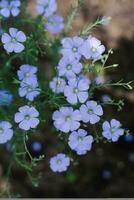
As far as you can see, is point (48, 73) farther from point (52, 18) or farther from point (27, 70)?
point (27, 70)

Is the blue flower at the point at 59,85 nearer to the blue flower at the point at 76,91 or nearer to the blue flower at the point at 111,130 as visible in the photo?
the blue flower at the point at 76,91

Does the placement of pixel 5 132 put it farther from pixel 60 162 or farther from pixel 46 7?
pixel 46 7

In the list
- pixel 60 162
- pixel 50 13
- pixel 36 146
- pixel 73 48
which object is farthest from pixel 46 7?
pixel 36 146

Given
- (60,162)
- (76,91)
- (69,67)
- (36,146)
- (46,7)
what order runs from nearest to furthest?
1. (76,91)
2. (69,67)
3. (60,162)
4. (46,7)
5. (36,146)

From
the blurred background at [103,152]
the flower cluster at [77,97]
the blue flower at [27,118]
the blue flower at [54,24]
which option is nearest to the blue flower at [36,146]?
the blurred background at [103,152]

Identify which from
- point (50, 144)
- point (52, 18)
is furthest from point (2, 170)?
point (52, 18)

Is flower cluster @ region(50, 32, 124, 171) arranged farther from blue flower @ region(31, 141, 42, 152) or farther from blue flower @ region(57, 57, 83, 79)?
blue flower @ region(31, 141, 42, 152)

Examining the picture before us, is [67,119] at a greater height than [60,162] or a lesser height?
greater

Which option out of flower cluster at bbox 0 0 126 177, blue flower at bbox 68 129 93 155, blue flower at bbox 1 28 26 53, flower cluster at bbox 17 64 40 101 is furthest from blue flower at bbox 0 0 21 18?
blue flower at bbox 68 129 93 155
